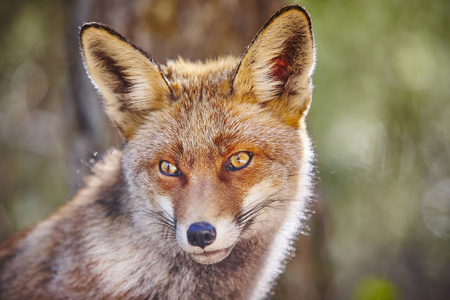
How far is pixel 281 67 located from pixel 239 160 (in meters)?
0.74

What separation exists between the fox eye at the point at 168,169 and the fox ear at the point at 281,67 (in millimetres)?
658

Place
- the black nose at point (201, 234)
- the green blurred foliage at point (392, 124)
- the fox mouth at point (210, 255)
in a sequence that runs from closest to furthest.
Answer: the black nose at point (201, 234) < the fox mouth at point (210, 255) < the green blurred foliage at point (392, 124)

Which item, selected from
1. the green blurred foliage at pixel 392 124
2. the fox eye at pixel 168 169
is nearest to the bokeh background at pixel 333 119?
the green blurred foliage at pixel 392 124

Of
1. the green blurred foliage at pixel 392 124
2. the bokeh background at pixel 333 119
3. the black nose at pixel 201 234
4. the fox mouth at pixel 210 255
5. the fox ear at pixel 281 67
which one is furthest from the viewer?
the green blurred foliage at pixel 392 124

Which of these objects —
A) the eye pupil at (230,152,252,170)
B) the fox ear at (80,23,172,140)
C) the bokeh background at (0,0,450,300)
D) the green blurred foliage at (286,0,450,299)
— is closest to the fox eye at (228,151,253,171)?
the eye pupil at (230,152,252,170)

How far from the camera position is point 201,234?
2.06 m

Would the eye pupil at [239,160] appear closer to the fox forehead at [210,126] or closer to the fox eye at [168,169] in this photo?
the fox forehead at [210,126]

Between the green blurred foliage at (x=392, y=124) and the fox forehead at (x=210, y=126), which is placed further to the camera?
the green blurred foliage at (x=392, y=124)

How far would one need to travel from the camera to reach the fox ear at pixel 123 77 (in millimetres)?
2342

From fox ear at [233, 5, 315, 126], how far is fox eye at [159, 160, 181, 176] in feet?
2.16

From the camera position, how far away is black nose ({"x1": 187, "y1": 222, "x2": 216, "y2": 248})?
2.06m

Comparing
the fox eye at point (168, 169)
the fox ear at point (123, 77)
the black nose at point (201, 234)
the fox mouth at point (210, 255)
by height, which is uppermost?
the fox ear at point (123, 77)

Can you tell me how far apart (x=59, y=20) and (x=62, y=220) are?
4.28 meters

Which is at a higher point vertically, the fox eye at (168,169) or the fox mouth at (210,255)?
the fox eye at (168,169)
